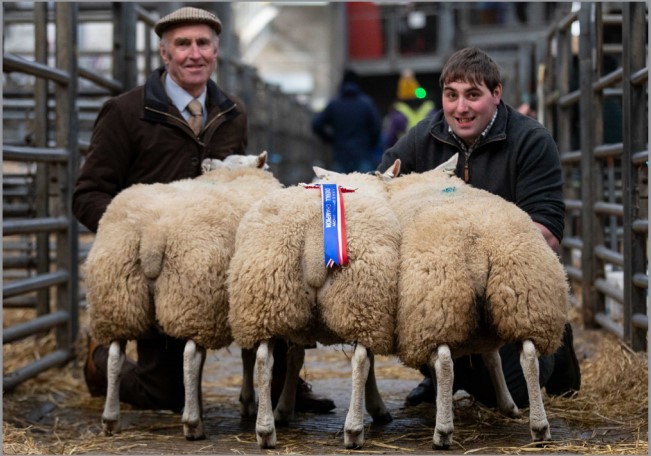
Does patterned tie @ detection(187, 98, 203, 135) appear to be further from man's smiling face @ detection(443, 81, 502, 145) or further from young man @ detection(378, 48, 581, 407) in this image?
man's smiling face @ detection(443, 81, 502, 145)

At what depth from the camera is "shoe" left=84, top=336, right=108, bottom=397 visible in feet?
15.8

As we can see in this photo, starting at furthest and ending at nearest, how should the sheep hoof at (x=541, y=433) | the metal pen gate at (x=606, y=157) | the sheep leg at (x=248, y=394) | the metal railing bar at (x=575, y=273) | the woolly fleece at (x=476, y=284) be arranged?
the metal railing bar at (x=575, y=273), the metal pen gate at (x=606, y=157), the sheep leg at (x=248, y=394), the sheep hoof at (x=541, y=433), the woolly fleece at (x=476, y=284)

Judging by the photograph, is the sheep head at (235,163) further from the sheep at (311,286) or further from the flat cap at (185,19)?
the sheep at (311,286)

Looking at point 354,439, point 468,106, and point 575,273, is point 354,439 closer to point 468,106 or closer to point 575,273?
point 468,106

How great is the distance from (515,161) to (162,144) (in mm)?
1631

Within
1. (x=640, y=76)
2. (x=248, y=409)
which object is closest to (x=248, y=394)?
(x=248, y=409)

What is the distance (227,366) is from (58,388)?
1.06 m

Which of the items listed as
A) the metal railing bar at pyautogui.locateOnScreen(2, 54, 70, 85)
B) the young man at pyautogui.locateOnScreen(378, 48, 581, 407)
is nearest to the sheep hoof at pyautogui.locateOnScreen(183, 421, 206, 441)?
the young man at pyautogui.locateOnScreen(378, 48, 581, 407)

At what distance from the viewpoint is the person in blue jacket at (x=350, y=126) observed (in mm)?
14258

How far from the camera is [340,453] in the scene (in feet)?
11.3

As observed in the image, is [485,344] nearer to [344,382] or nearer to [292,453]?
[292,453]

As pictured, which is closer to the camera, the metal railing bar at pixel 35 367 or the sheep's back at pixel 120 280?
the sheep's back at pixel 120 280

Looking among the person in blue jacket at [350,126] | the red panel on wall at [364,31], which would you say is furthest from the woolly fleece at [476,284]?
the red panel on wall at [364,31]

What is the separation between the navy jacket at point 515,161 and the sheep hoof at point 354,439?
45.5 inches
